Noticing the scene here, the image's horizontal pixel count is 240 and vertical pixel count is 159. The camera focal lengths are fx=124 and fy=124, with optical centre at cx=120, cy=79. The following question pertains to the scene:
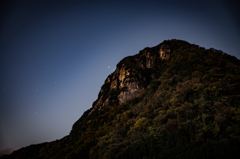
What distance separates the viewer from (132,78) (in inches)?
2269

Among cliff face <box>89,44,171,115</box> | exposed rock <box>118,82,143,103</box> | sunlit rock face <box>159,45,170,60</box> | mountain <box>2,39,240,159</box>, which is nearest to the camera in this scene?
mountain <box>2,39,240,159</box>

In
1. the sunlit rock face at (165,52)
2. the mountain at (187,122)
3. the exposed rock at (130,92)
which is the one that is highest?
the sunlit rock face at (165,52)

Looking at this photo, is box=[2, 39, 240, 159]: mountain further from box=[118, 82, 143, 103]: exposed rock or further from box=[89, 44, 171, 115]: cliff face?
box=[89, 44, 171, 115]: cliff face

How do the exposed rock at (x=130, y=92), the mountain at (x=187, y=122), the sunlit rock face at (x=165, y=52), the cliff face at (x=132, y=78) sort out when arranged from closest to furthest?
the mountain at (x=187, y=122)
the exposed rock at (x=130, y=92)
the cliff face at (x=132, y=78)
the sunlit rock face at (x=165, y=52)

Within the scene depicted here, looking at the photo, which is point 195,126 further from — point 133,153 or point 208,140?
point 133,153

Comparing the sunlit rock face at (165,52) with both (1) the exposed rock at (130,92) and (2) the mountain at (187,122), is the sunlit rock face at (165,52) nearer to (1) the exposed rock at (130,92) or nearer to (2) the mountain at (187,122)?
(2) the mountain at (187,122)

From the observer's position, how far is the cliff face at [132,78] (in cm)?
5428

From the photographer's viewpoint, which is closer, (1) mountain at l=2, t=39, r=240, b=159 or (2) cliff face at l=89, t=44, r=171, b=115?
(1) mountain at l=2, t=39, r=240, b=159

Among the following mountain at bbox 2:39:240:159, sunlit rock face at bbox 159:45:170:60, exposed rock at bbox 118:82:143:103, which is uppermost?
sunlit rock face at bbox 159:45:170:60

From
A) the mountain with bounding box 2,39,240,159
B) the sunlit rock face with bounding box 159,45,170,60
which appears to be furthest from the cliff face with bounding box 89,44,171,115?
the mountain with bounding box 2,39,240,159

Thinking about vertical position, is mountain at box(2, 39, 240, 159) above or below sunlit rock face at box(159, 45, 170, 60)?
below

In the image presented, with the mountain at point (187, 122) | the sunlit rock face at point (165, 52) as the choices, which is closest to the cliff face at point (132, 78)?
the sunlit rock face at point (165, 52)

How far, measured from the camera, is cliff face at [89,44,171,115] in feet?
178

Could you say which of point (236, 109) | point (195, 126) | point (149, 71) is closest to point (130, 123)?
point (195, 126)
